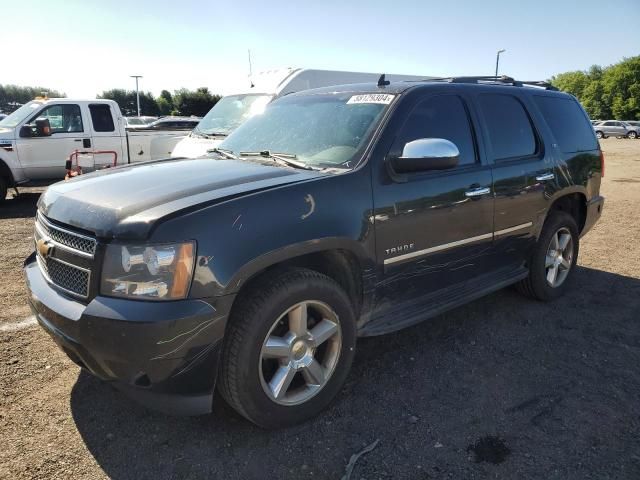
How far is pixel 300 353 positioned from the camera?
2758mm

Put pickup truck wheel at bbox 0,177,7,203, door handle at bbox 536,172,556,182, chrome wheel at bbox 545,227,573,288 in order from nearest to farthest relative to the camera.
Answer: door handle at bbox 536,172,556,182 < chrome wheel at bbox 545,227,573,288 < pickup truck wheel at bbox 0,177,7,203

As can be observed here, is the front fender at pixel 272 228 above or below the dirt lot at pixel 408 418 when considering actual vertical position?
above

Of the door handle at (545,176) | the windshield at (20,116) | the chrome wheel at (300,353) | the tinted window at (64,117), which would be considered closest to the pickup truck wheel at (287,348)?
the chrome wheel at (300,353)

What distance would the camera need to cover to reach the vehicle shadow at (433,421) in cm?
250

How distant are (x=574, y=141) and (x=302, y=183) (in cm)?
335

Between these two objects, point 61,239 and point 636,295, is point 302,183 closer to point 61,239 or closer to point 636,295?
point 61,239

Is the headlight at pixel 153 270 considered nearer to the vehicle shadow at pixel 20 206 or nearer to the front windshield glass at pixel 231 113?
the front windshield glass at pixel 231 113

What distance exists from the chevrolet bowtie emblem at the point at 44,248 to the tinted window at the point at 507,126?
315cm

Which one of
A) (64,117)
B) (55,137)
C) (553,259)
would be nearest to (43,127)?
(55,137)

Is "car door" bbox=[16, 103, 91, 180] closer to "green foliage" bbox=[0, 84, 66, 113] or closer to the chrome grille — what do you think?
the chrome grille

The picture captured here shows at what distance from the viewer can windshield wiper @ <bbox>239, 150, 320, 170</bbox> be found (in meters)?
3.10

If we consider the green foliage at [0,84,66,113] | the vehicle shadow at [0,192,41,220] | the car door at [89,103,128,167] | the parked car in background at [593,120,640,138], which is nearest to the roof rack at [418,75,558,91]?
the vehicle shadow at [0,192,41,220]

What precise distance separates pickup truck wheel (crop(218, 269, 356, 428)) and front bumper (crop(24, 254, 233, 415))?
129 mm

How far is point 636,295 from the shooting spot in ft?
16.0
